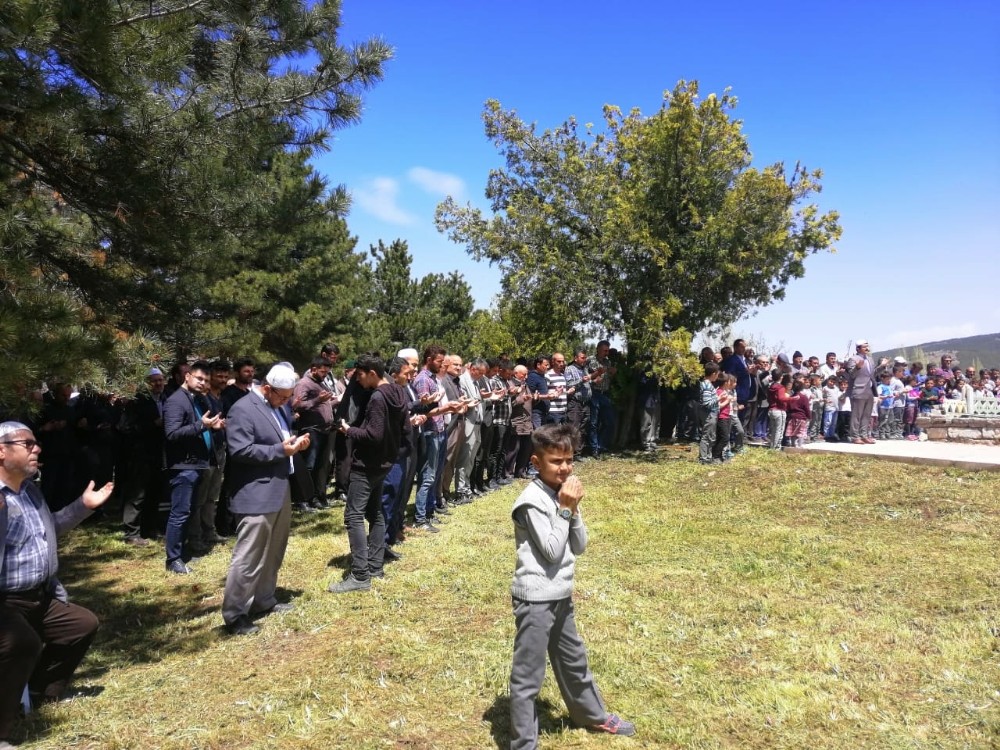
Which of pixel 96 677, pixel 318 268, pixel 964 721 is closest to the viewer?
pixel 964 721

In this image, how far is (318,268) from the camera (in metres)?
17.1

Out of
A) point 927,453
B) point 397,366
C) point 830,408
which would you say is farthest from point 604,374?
point 397,366

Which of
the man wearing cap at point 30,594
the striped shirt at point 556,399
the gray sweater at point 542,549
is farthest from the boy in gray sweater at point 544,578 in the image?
the striped shirt at point 556,399

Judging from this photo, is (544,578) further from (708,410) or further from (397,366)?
(708,410)

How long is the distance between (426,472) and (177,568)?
2.78 m

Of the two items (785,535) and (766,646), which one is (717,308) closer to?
(785,535)

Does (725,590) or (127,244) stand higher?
(127,244)

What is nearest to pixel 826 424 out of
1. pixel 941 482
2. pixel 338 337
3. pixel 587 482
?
pixel 941 482

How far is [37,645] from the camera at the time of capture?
140 inches

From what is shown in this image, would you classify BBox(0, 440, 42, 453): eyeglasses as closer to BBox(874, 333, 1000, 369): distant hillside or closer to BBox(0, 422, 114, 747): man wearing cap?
BBox(0, 422, 114, 747): man wearing cap

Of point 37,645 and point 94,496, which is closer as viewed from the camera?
point 37,645

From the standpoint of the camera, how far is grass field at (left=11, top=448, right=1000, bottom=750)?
371 cm

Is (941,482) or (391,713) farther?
(941,482)

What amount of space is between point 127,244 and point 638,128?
392 inches
